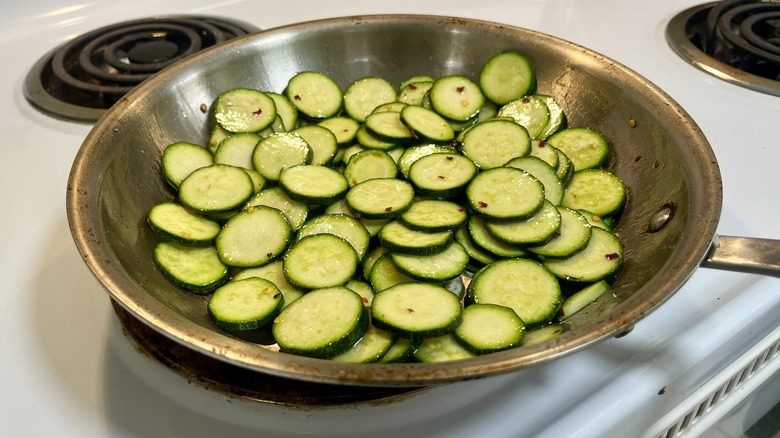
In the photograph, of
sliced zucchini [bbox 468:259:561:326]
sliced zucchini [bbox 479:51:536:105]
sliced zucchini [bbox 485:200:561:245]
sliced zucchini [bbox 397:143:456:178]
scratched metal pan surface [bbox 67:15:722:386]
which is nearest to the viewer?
scratched metal pan surface [bbox 67:15:722:386]

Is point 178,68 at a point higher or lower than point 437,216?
higher

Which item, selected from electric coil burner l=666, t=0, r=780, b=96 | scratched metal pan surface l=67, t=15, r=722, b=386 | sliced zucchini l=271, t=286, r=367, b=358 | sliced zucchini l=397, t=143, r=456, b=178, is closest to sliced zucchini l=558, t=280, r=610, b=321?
scratched metal pan surface l=67, t=15, r=722, b=386

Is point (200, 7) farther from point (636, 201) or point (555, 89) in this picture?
point (636, 201)

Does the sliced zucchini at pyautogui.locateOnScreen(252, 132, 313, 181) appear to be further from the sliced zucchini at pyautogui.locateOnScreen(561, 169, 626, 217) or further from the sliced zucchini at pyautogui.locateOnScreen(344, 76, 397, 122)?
the sliced zucchini at pyautogui.locateOnScreen(561, 169, 626, 217)

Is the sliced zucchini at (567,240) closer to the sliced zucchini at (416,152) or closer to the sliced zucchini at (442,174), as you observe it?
the sliced zucchini at (442,174)

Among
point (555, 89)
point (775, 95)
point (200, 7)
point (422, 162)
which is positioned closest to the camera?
point (422, 162)

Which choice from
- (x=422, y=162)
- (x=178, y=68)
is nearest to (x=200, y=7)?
(x=178, y=68)

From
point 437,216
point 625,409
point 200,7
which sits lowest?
point 625,409

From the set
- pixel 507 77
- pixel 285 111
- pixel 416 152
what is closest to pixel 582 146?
pixel 507 77
